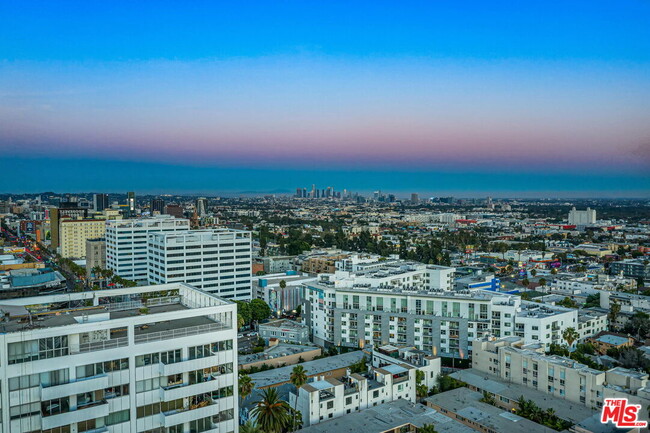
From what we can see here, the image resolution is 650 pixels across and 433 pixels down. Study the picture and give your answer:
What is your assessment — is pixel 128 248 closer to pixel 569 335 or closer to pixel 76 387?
pixel 569 335

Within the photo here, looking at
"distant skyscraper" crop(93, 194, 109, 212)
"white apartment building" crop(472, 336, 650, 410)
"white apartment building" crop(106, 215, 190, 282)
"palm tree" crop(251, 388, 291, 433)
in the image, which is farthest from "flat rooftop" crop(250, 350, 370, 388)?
"distant skyscraper" crop(93, 194, 109, 212)

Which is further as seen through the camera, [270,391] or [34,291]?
[34,291]

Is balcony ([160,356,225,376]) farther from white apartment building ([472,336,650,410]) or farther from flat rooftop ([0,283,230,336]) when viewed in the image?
white apartment building ([472,336,650,410])

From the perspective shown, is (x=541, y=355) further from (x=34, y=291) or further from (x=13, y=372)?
(x=34, y=291)

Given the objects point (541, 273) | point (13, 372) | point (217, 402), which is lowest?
point (541, 273)

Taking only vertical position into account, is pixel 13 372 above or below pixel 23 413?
above

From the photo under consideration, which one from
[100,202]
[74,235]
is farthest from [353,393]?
[100,202]

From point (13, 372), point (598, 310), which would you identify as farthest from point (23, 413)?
point (598, 310)

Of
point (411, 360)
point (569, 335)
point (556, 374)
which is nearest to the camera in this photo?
point (556, 374)
